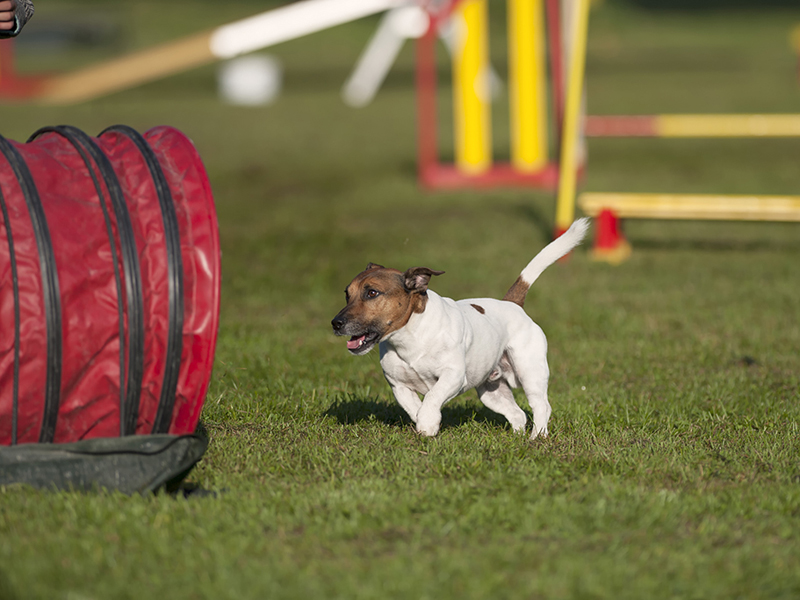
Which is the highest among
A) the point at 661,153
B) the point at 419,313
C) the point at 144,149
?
the point at 144,149

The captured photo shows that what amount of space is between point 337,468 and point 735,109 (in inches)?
896

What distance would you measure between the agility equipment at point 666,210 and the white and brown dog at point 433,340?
559 centimetres

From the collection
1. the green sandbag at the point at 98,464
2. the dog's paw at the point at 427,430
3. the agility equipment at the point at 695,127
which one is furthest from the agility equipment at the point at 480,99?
the green sandbag at the point at 98,464

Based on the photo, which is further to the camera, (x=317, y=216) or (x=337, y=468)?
(x=317, y=216)


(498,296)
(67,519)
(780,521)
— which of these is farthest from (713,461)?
(498,296)

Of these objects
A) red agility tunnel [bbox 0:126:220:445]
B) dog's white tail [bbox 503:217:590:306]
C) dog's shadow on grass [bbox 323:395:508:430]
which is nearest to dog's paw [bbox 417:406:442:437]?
dog's shadow on grass [bbox 323:395:508:430]

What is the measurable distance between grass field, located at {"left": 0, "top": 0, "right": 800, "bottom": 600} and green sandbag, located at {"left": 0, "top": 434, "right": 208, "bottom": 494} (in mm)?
98

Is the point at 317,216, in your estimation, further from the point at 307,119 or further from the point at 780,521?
the point at 307,119

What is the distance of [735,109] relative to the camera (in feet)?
82.5

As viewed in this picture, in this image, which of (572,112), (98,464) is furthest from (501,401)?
(572,112)

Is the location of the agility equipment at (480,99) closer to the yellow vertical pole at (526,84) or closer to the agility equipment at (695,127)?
the yellow vertical pole at (526,84)

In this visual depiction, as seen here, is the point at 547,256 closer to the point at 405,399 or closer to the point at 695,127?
the point at 405,399

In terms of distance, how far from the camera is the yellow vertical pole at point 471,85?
14.8 m

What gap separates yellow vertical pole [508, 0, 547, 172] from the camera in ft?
48.0
